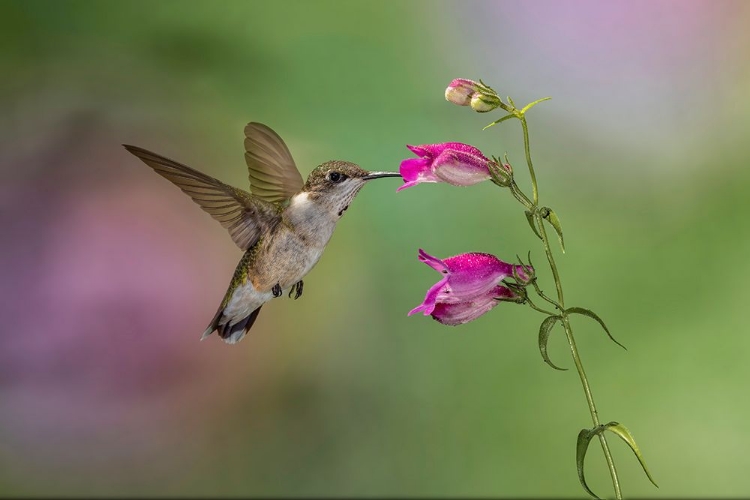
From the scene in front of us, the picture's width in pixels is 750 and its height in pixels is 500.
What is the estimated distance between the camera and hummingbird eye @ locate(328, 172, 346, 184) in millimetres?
1031

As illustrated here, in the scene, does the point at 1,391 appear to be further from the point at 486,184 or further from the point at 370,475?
the point at 486,184

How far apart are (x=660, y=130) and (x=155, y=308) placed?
5.86ft

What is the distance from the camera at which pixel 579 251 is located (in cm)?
254

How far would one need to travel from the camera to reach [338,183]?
1033 mm

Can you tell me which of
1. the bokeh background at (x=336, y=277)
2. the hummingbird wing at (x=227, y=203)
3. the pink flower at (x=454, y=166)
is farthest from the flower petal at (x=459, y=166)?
the bokeh background at (x=336, y=277)

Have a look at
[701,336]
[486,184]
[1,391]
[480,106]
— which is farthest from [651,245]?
[1,391]

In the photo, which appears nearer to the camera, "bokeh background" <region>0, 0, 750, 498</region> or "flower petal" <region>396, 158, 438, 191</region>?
"flower petal" <region>396, 158, 438, 191</region>

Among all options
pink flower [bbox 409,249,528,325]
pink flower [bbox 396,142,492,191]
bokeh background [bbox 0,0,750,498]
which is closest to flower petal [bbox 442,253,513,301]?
pink flower [bbox 409,249,528,325]

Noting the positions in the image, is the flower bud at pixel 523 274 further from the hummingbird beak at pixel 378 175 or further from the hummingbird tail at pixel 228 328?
the hummingbird tail at pixel 228 328

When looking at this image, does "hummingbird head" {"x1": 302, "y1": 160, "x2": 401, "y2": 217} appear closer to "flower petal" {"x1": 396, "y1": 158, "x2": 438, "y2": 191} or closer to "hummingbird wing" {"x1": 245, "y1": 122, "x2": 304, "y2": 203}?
"flower petal" {"x1": 396, "y1": 158, "x2": 438, "y2": 191}

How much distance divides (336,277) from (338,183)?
4.85 ft

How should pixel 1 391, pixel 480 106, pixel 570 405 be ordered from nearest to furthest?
pixel 480 106 < pixel 1 391 < pixel 570 405

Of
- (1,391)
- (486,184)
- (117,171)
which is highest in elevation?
(117,171)

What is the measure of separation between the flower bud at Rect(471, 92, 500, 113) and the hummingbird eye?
0.20m
